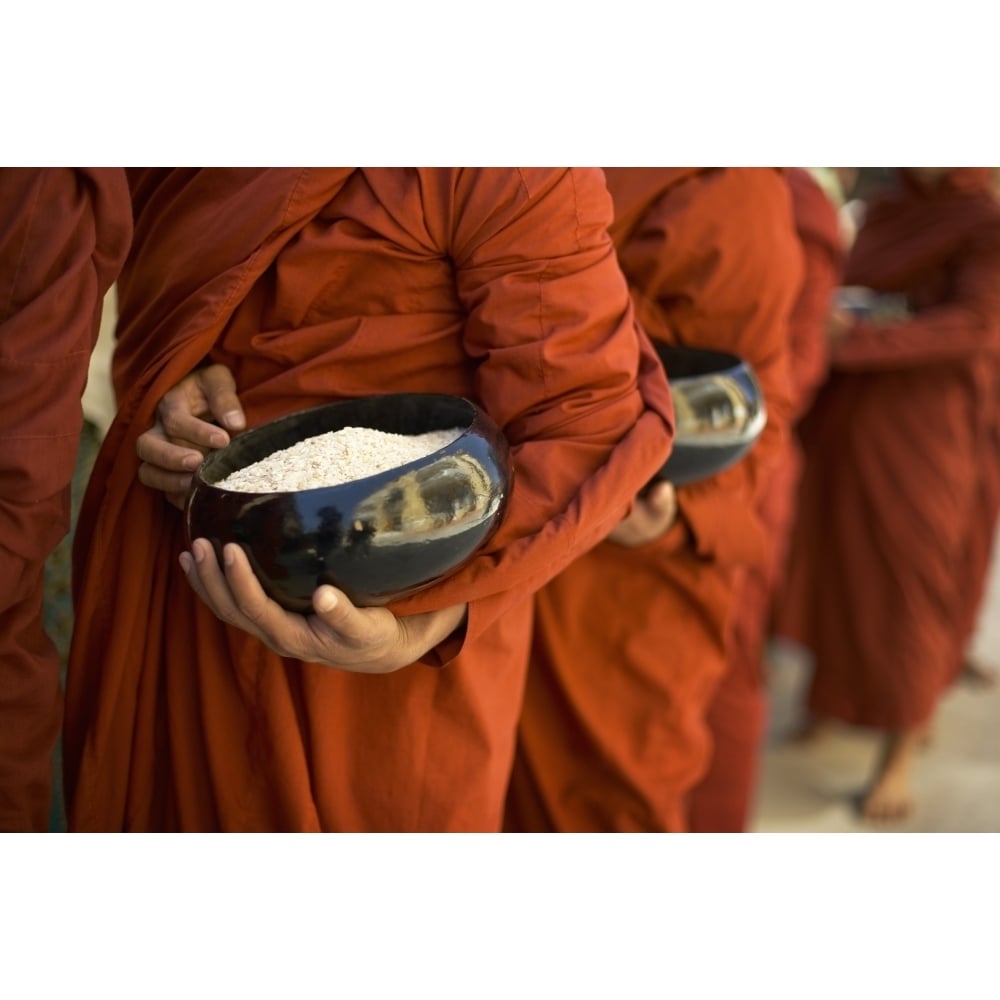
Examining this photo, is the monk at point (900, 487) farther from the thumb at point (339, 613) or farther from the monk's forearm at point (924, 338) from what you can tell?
the thumb at point (339, 613)

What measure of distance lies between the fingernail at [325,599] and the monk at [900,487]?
185 cm

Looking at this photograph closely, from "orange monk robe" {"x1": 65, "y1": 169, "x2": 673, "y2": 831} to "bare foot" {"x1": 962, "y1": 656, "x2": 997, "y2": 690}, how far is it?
2696mm

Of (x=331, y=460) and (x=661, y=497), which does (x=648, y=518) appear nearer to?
(x=661, y=497)

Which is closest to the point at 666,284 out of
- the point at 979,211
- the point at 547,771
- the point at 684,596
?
the point at 684,596

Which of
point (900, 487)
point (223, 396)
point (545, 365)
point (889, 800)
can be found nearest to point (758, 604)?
point (900, 487)

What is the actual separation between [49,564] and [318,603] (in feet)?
1.83

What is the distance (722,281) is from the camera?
142 cm

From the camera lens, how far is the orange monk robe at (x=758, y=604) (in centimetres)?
194

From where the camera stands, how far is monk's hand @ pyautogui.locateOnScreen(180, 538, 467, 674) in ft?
2.86

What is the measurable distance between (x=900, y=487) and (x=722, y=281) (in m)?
1.44

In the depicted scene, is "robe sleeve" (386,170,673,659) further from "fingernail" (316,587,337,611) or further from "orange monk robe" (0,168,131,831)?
"orange monk robe" (0,168,131,831)

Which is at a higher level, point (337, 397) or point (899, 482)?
point (337, 397)

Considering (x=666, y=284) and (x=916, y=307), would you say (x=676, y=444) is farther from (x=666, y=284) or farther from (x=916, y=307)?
(x=916, y=307)

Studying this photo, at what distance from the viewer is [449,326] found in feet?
3.51
